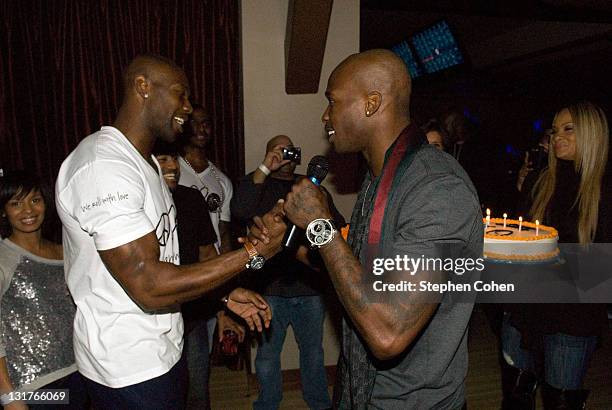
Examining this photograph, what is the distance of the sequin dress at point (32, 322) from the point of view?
6.95ft

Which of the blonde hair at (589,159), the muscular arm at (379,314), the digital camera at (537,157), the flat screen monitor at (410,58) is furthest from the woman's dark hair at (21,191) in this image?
the flat screen monitor at (410,58)

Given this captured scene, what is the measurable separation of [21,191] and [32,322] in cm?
66

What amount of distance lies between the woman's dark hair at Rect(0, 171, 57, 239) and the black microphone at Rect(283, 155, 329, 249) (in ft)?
4.68

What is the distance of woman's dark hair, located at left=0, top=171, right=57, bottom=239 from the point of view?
230cm

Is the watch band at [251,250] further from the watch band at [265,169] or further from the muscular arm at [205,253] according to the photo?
the watch band at [265,169]

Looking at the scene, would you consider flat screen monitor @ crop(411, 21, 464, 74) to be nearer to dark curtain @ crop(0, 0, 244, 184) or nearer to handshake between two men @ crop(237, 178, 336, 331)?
dark curtain @ crop(0, 0, 244, 184)

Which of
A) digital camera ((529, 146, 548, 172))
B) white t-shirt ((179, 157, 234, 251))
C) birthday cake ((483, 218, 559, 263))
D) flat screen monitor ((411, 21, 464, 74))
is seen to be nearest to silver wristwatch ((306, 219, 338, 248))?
birthday cake ((483, 218, 559, 263))

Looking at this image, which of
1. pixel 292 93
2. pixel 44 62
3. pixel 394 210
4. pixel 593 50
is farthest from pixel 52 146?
pixel 593 50

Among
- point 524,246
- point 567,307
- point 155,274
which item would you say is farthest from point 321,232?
point 567,307

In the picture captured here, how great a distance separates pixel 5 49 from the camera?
335 centimetres

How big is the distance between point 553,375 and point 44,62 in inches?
152

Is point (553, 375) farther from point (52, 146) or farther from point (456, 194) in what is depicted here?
point (52, 146)

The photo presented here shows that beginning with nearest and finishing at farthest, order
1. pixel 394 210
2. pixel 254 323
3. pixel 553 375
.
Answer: pixel 394 210, pixel 254 323, pixel 553 375

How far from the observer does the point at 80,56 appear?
347cm
